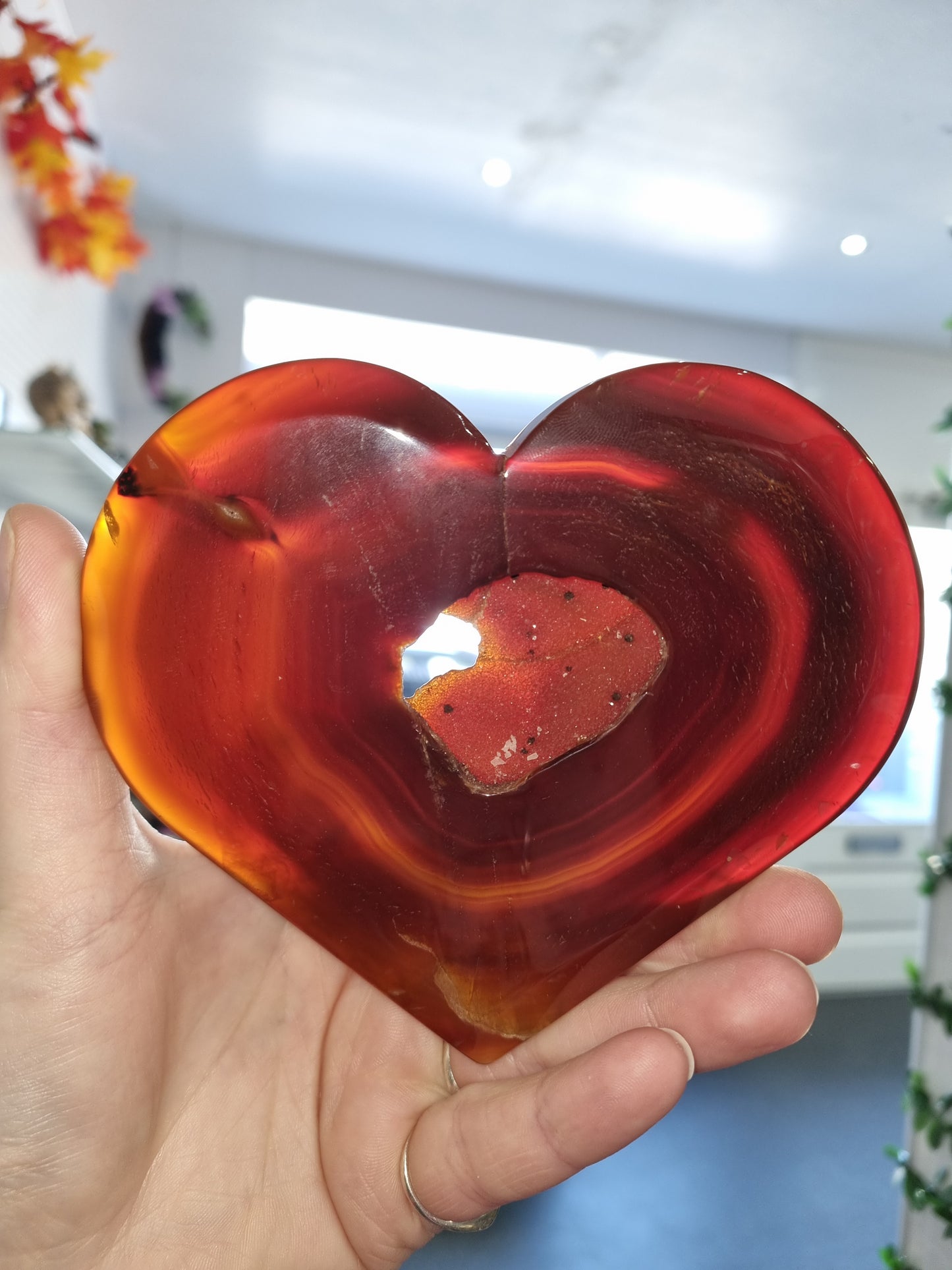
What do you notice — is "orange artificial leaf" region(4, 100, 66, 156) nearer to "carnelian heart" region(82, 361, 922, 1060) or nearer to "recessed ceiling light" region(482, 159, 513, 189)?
"recessed ceiling light" region(482, 159, 513, 189)

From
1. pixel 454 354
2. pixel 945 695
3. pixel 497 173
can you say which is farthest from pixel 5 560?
pixel 454 354

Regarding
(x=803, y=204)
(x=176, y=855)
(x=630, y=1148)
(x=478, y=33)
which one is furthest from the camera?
(x=803, y=204)

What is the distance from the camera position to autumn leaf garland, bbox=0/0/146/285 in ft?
5.56

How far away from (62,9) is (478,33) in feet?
2.96

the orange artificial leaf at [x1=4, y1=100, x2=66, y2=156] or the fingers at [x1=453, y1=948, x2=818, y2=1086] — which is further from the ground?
the orange artificial leaf at [x1=4, y1=100, x2=66, y2=156]

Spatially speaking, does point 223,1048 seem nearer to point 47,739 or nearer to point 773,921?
point 47,739

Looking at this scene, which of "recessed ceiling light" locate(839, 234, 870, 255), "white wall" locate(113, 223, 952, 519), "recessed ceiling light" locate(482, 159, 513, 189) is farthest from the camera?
"white wall" locate(113, 223, 952, 519)

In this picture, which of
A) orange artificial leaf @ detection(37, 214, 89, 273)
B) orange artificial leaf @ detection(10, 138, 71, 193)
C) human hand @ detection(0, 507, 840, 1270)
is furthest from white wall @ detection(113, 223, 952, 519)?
human hand @ detection(0, 507, 840, 1270)

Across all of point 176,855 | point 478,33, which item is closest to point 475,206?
point 478,33

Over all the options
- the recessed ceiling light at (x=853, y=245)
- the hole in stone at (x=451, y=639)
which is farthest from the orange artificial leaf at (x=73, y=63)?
the recessed ceiling light at (x=853, y=245)

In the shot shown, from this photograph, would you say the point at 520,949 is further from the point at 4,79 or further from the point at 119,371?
the point at 119,371

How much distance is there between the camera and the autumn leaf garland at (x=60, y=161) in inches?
66.7

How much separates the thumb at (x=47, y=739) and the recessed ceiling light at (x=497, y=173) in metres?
2.31

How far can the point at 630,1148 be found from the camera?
251 centimetres
